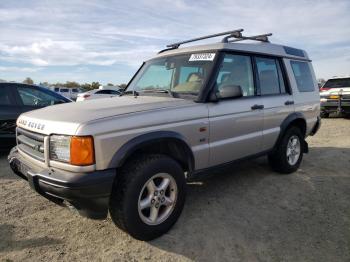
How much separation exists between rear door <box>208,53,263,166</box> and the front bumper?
1.47 metres

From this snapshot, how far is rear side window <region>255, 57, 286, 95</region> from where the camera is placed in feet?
15.2

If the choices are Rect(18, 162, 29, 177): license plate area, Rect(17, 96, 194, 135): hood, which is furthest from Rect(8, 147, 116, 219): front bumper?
Rect(17, 96, 194, 135): hood

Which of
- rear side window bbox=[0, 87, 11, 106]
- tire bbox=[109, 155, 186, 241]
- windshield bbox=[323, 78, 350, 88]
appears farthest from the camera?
windshield bbox=[323, 78, 350, 88]

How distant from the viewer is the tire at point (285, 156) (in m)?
5.17

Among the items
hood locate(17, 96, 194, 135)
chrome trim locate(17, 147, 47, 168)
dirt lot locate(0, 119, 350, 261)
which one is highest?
hood locate(17, 96, 194, 135)

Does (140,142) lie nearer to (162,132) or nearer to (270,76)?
(162,132)

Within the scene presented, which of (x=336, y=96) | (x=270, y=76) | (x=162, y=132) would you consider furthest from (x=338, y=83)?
(x=162, y=132)

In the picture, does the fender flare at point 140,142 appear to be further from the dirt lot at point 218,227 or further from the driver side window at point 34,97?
the driver side window at point 34,97

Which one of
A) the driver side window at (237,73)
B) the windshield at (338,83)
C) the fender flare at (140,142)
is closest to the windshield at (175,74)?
the driver side window at (237,73)

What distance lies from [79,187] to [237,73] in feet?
8.31

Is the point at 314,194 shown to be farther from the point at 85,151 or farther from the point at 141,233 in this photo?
the point at 85,151

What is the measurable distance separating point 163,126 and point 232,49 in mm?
1549

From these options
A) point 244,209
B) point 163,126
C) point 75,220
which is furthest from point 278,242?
point 75,220

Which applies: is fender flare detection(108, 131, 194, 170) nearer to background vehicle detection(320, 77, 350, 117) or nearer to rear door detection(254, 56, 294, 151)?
rear door detection(254, 56, 294, 151)
